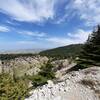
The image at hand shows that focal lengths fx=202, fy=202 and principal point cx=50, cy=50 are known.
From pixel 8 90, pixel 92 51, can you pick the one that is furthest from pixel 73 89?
pixel 92 51

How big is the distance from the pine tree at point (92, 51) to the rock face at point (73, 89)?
10.5 m

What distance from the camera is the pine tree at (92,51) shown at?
3338 cm

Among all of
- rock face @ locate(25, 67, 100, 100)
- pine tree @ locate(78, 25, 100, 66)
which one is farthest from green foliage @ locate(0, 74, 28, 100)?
pine tree @ locate(78, 25, 100, 66)

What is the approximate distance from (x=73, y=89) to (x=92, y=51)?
1467cm

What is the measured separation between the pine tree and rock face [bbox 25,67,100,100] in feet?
34.4

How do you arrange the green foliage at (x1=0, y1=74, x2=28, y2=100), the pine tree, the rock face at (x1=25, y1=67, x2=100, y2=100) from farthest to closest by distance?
the pine tree < the rock face at (x1=25, y1=67, x2=100, y2=100) < the green foliage at (x1=0, y1=74, x2=28, y2=100)

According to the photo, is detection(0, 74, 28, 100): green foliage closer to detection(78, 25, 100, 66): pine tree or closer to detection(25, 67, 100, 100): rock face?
detection(25, 67, 100, 100): rock face

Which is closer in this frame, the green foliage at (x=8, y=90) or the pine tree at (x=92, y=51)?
the green foliage at (x=8, y=90)

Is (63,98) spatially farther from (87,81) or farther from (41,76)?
(41,76)

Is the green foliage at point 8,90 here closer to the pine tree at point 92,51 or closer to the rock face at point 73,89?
the rock face at point 73,89

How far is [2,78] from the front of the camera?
586 inches

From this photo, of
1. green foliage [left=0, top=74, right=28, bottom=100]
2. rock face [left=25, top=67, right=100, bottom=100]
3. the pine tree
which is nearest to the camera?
green foliage [left=0, top=74, right=28, bottom=100]

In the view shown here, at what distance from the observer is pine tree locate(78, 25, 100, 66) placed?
33375mm

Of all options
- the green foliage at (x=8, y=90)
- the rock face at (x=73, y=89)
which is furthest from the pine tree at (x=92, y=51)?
the green foliage at (x=8, y=90)
